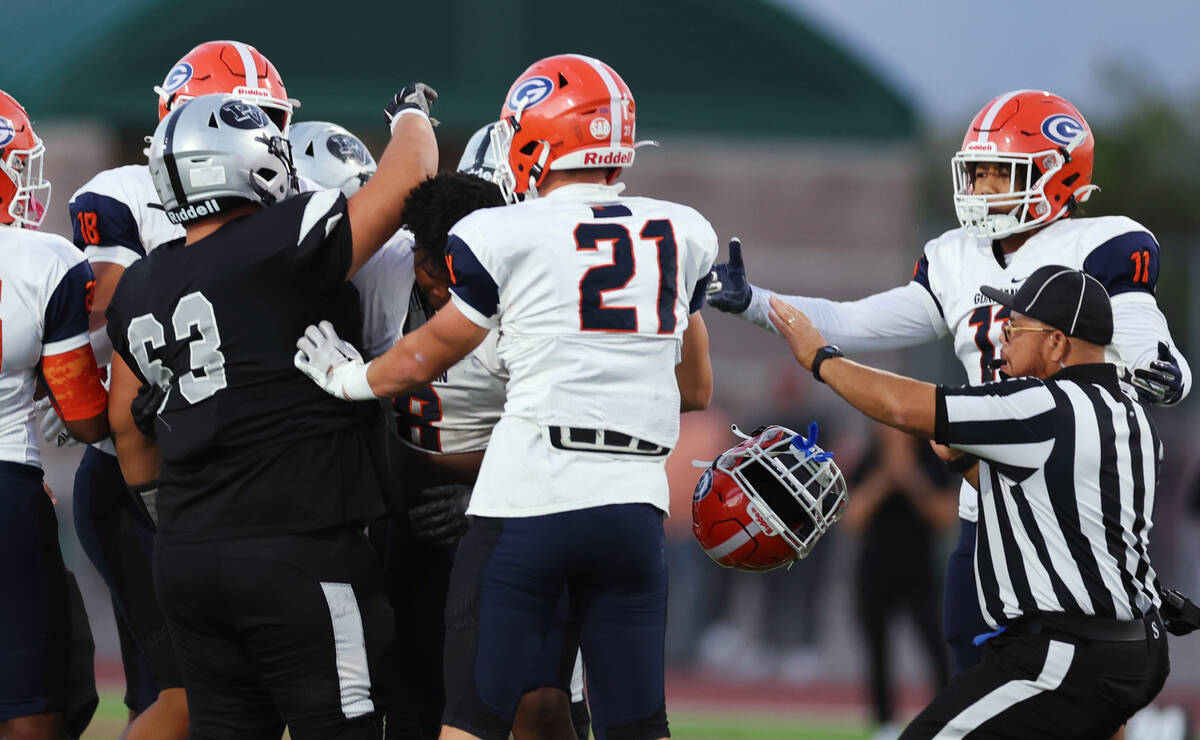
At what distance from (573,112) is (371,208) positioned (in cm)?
62

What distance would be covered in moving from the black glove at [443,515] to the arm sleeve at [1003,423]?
140 centimetres

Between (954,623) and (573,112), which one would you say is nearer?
(573,112)

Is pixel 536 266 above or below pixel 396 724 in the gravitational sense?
above

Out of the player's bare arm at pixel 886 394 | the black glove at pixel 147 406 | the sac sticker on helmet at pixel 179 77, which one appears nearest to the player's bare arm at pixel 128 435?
the black glove at pixel 147 406

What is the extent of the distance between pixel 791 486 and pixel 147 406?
1892 millimetres

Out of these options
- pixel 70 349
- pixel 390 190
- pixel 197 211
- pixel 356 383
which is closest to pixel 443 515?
pixel 356 383

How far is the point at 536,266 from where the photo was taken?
3.72 meters

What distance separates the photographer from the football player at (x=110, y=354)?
4777mm

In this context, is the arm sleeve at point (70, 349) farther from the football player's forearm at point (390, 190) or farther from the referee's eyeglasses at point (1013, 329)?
the referee's eyeglasses at point (1013, 329)

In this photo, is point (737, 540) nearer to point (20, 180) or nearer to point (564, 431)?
point (564, 431)

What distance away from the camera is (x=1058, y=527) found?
4012mm

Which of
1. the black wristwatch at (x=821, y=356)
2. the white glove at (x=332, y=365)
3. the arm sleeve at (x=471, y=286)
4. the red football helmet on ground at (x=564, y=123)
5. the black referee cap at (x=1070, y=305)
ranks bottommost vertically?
the black wristwatch at (x=821, y=356)

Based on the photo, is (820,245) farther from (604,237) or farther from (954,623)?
(604,237)

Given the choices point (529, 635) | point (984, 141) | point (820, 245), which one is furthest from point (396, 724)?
point (820, 245)
